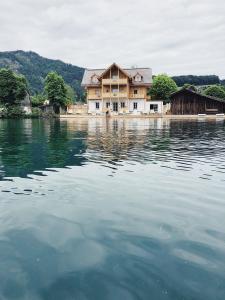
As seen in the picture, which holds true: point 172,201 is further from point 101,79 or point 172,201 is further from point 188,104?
point 101,79

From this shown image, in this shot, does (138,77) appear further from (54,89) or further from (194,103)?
(54,89)

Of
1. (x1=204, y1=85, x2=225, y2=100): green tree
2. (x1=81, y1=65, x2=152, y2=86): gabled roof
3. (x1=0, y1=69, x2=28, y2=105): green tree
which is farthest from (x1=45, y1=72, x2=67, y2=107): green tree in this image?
(x1=204, y1=85, x2=225, y2=100): green tree

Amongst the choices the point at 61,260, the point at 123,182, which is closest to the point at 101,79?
the point at 123,182

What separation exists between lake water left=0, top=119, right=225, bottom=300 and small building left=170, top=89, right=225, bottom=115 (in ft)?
177

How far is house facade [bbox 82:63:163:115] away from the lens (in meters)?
66.9

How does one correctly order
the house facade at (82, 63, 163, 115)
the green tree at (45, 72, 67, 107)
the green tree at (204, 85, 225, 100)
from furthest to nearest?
1. the green tree at (204, 85, 225, 100)
2. the green tree at (45, 72, 67, 107)
3. the house facade at (82, 63, 163, 115)

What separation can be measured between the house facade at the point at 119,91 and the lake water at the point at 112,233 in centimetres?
5687

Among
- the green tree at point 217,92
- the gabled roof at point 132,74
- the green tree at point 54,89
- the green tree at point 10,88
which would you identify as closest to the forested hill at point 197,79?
the green tree at point 217,92

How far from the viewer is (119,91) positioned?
223 feet

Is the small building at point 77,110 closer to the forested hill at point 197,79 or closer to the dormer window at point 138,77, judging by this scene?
the dormer window at point 138,77

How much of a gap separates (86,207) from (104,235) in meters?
1.57

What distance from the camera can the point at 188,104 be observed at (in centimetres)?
6347

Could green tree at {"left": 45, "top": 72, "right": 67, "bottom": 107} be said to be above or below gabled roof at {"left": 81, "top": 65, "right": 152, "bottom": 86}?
below

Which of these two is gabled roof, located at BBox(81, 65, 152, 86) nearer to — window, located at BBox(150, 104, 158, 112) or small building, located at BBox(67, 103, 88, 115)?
window, located at BBox(150, 104, 158, 112)
